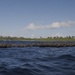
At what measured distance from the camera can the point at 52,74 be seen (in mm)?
25125

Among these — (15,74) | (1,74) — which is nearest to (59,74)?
(15,74)

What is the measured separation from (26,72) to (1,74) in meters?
3.54

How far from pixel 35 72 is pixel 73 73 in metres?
5.25

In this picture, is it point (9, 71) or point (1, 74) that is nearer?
point (1, 74)

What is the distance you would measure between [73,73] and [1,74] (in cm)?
966

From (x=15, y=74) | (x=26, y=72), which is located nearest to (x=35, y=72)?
(x=26, y=72)

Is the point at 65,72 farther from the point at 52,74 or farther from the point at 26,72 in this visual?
the point at 26,72

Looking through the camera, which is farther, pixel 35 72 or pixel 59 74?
pixel 35 72

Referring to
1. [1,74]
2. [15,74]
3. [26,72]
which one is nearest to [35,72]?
[26,72]

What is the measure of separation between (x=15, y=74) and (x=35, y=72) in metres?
2.99

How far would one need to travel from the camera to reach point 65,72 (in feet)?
87.2

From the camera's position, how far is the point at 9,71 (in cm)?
2705

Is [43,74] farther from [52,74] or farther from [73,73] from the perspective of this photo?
[73,73]

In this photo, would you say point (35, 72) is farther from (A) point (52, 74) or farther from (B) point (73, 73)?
(B) point (73, 73)
